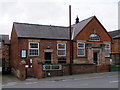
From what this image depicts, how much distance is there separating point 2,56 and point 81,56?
43.4ft

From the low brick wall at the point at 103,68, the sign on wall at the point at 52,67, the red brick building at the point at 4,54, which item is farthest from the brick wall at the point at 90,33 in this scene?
the red brick building at the point at 4,54

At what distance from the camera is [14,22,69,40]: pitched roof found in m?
23.2

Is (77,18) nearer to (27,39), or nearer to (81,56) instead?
(81,56)

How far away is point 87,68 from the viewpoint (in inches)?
885

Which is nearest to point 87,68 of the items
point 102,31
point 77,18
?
point 102,31

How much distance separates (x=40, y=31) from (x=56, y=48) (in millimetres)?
3561

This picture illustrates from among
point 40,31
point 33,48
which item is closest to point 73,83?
point 33,48

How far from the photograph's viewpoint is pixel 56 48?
24266 millimetres

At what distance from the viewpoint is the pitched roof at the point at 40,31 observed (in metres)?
23.2

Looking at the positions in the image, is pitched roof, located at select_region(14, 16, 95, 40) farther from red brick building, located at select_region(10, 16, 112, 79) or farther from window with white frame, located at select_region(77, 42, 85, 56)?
window with white frame, located at select_region(77, 42, 85, 56)

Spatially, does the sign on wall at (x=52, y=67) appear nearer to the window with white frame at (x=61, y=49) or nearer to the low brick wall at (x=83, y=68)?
the low brick wall at (x=83, y=68)

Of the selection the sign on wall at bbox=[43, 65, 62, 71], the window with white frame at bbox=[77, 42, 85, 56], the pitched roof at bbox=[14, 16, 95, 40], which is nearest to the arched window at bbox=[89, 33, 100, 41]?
the window with white frame at bbox=[77, 42, 85, 56]

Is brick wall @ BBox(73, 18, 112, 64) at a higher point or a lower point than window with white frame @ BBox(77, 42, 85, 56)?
higher

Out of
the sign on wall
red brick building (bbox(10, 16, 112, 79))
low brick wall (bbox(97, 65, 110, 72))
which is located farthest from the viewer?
low brick wall (bbox(97, 65, 110, 72))
